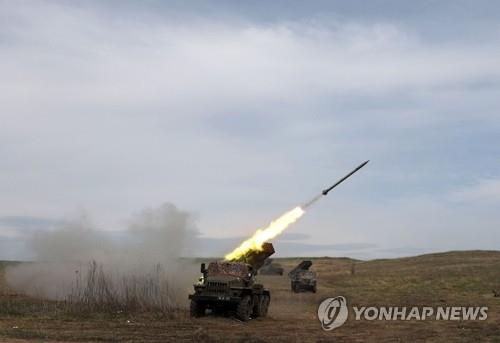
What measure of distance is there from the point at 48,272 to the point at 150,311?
51.2ft

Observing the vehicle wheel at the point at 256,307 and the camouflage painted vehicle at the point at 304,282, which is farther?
the camouflage painted vehicle at the point at 304,282

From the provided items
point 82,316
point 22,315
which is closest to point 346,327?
point 82,316

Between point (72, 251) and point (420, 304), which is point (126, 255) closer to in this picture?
point (72, 251)

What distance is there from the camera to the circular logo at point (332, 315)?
83.6 ft

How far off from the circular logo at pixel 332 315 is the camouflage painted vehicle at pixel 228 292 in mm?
2875

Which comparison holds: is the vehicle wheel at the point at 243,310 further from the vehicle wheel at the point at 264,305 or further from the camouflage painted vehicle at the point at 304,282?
the camouflage painted vehicle at the point at 304,282

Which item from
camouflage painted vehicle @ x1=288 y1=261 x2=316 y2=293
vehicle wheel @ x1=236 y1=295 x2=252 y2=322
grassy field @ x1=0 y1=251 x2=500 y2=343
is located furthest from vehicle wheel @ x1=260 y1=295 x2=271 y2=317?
camouflage painted vehicle @ x1=288 y1=261 x2=316 y2=293

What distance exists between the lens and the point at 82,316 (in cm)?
2538

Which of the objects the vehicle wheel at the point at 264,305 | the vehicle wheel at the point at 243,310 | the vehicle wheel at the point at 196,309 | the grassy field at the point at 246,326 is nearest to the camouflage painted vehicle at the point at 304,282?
the grassy field at the point at 246,326

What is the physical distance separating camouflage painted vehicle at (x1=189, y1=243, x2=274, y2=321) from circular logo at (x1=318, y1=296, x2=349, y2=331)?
2.87 metres

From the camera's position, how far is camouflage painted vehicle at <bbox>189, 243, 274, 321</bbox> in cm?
2689

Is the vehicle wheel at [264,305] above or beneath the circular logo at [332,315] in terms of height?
above

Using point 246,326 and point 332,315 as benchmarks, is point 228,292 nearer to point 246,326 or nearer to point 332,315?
point 246,326

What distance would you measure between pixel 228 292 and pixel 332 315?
18.8 ft
